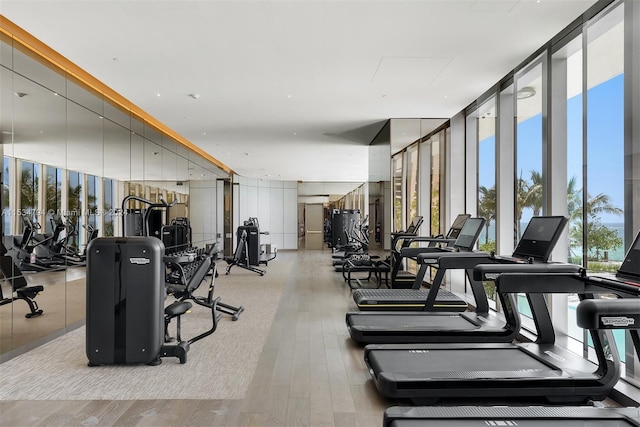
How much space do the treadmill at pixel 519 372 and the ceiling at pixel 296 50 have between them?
2333mm

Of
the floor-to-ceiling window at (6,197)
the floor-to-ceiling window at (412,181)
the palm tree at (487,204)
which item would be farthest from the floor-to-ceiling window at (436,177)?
the floor-to-ceiling window at (6,197)

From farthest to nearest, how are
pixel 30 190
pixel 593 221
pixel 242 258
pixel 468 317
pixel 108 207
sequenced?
pixel 242 258 < pixel 108 207 < pixel 468 317 < pixel 30 190 < pixel 593 221

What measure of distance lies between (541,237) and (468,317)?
1.43 m

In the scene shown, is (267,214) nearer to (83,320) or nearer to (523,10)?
(83,320)

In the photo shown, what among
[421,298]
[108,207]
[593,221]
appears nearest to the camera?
[593,221]

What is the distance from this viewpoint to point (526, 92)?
553cm

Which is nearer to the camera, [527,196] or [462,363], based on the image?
[462,363]

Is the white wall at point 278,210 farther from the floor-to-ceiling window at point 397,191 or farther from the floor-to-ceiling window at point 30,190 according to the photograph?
the floor-to-ceiling window at point 30,190

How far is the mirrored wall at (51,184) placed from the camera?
4168mm

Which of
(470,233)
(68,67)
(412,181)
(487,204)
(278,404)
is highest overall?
(68,67)

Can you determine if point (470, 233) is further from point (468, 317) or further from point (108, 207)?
point (108, 207)

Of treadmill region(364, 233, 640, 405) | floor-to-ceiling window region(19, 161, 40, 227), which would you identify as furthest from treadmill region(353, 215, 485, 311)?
floor-to-ceiling window region(19, 161, 40, 227)

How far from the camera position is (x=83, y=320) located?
5.63 metres

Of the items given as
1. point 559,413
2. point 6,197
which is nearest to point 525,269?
point 559,413
